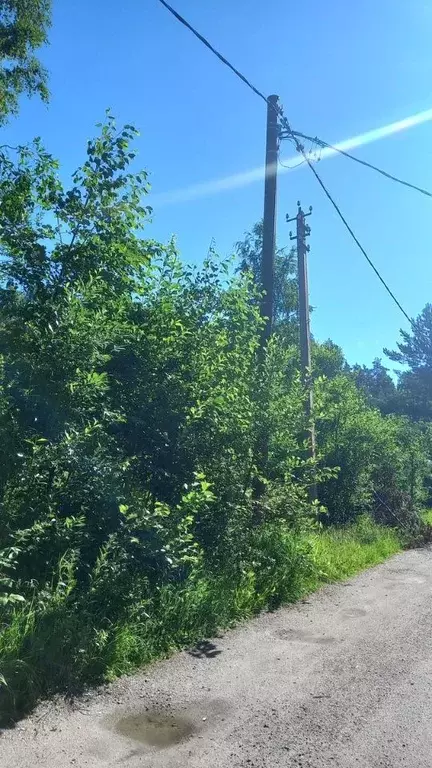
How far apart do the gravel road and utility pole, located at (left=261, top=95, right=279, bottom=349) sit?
4.32 m

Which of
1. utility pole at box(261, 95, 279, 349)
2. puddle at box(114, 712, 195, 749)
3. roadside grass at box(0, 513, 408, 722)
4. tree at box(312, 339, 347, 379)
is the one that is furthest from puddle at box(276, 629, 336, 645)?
tree at box(312, 339, 347, 379)

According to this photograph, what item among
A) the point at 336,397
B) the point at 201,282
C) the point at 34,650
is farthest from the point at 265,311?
the point at 336,397

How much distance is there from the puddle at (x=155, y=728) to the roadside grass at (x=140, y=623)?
58 centimetres

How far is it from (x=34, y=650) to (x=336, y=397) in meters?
11.6

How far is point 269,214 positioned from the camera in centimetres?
938

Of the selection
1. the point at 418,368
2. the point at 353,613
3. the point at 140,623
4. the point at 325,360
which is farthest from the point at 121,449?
the point at 418,368

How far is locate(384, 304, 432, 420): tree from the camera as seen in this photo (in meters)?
44.1

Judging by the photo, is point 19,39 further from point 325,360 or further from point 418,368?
point 418,368

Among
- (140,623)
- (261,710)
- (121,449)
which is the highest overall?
(121,449)

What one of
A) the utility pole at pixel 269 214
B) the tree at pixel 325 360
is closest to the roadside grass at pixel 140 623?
the utility pole at pixel 269 214

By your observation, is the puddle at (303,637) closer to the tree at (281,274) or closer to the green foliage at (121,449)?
the green foliage at (121,449)

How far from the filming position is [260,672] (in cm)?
498

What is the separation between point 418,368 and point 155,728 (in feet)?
143

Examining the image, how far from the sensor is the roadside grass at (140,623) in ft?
13.8
